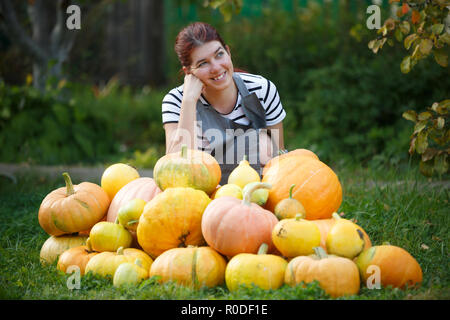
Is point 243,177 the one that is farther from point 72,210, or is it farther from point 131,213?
point 72,210

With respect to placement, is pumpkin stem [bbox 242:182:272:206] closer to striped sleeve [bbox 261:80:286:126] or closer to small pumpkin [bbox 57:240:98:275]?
small pumpkin [bbox 57:240:98:275]

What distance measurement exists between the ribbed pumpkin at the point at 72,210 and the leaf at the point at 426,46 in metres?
1.96

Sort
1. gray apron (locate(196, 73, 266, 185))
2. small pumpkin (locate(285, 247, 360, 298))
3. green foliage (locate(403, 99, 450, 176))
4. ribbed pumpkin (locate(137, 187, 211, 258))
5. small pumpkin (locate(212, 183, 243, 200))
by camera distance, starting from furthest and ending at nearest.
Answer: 1. gray apron (locate(196, 73, 266, 185))
2. green foliage (locate(403, 99, 450, 176))
3. small pumpkin (locate(212, 183, 243, 200))
4. ribbed pumpkin (locate(137, 187, 211, 258))
5. small pumpkin (locate(285, 247, 360, 298))

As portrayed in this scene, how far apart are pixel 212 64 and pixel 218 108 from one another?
38cm

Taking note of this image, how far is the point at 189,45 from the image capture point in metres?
3.46

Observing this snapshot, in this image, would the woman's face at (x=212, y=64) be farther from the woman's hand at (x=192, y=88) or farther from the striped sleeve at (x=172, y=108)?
the striped sleeve at (x=172, y=108)

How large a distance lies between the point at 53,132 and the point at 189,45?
3.36 m

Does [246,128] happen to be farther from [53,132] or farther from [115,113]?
[115,113]

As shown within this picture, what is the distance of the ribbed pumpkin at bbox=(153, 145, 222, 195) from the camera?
2781mm

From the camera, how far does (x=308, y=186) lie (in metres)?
2.81

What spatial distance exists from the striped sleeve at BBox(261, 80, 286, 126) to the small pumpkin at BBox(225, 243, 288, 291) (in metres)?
1.64

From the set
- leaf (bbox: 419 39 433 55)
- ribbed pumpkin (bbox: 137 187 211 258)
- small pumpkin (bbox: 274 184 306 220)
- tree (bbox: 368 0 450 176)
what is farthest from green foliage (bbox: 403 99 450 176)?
ribbed pumpkin (bbox: 137 187 211 258)

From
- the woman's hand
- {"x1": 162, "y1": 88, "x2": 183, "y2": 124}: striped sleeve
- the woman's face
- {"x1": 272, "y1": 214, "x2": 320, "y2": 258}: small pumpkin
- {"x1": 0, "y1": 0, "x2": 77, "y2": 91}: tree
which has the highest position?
{"x1": 0, "y1": 0, "x2": 77, "y2": 91}: tree
